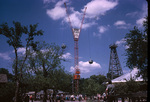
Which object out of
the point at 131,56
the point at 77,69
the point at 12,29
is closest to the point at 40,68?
the point at 12,29

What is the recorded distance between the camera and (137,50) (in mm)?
18219

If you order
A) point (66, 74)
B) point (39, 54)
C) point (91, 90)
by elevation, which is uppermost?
point (39, 54)

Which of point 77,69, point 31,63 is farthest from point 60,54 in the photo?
point 77,69

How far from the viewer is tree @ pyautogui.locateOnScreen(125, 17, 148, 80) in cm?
1725

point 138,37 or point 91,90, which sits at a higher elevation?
point 138,37

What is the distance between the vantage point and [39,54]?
3822 cm

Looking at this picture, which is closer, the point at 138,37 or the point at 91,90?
the point at 138,37

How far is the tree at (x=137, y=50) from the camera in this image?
1725 cm

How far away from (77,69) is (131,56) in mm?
80581

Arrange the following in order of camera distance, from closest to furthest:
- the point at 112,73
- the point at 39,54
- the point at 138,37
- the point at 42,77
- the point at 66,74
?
the point at 138,37
the point at 42,77
the point at 39,54
the point at 66,74
the point at 112,73

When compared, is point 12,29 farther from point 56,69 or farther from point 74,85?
point 74,85

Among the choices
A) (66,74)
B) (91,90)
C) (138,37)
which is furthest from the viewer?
(91,90)

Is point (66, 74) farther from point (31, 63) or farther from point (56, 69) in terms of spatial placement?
point (31, 63)

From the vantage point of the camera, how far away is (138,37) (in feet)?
61.3
